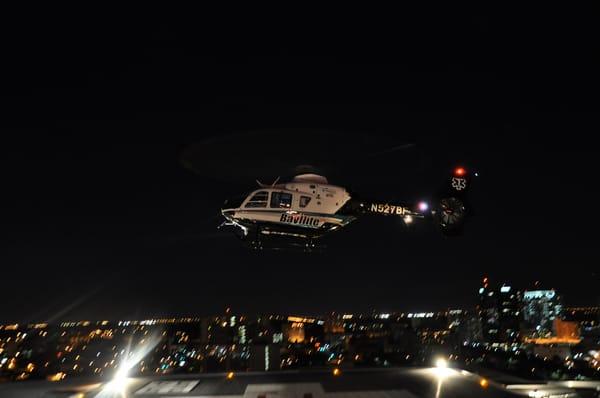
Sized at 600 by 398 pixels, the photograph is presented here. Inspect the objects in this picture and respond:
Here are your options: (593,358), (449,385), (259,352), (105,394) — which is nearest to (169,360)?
(259,352)

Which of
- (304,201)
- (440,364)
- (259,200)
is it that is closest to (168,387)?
(259,200)

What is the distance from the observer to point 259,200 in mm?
26250

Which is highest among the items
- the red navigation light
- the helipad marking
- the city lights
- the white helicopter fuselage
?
the red navigation light

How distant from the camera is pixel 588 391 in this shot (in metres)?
22.4

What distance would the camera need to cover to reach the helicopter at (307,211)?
86.5 feet

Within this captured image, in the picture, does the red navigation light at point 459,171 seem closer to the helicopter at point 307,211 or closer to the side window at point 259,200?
the helicopter at point 307,211

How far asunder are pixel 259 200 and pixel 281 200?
45.5 inches

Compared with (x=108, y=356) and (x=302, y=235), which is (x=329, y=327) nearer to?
(x=108, y=356)

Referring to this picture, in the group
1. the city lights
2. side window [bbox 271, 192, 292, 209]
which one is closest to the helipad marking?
side window [bbox 271, 192, 292, 209]

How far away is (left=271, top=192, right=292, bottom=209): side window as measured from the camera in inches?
1037

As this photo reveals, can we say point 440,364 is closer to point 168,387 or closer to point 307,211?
point 307,211

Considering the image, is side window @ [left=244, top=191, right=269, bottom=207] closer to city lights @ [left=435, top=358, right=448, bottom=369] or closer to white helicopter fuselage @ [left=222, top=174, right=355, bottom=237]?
white helicopter fuselage @ [left=222, top=174, right=355, bottom=237]

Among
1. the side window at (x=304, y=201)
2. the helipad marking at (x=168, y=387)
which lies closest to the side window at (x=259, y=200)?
the side window at (x=304, y=201)

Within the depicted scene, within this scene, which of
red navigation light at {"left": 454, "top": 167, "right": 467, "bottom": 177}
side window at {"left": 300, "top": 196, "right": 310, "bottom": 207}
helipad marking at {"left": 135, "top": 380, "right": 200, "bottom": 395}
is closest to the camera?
side window at {"left": 300, "top": 196, "right": 310, "bottom": 207}
